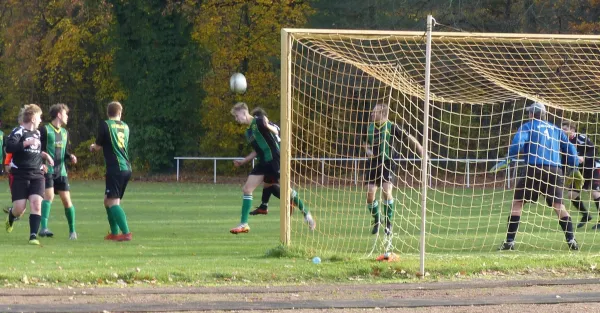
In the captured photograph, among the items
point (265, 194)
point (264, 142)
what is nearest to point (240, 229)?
point (265, 194)

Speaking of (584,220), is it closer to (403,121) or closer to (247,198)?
(403,121)

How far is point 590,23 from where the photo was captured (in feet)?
113

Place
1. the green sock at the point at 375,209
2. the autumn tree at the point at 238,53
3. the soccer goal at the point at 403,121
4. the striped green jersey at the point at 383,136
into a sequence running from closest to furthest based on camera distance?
the soccer goal at the point at 403,121
the striped green jersey at the point at 383,136
the green sock at the point at 375,209
the autumn tree at the point at 238,53

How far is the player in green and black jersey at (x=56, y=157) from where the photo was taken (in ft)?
43.7

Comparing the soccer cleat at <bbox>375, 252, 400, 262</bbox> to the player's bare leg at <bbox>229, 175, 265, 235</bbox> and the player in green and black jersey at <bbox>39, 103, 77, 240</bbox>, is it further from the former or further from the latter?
the player in green and black jersey at <bbox>39, 103, 77, 240</bbox>

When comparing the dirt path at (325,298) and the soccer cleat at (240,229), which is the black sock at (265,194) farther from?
the dirt path at (325,298)

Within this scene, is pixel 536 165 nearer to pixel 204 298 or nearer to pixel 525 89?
pixel 204 298

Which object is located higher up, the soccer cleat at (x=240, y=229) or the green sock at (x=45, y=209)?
the green sock at (x=45, y=209)

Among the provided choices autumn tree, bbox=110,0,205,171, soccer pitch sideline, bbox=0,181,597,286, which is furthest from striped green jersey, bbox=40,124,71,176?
autumn tree, bbox=110,0,205,171

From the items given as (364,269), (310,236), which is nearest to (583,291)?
(364,269)

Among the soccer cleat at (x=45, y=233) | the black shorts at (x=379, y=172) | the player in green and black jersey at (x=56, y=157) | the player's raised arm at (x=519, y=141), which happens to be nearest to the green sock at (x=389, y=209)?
the black shorts at (x=379, y=172)

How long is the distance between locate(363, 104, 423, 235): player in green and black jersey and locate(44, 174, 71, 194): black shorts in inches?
162

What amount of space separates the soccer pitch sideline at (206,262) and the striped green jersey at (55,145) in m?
0.96

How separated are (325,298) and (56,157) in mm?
5991
